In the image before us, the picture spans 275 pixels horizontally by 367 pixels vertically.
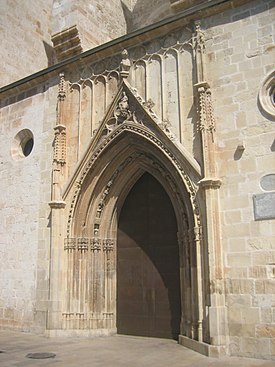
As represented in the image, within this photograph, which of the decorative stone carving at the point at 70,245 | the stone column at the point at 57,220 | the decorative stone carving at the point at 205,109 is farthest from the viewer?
the decorative stone carving at the point at 70,245

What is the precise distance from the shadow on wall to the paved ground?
29.9ft

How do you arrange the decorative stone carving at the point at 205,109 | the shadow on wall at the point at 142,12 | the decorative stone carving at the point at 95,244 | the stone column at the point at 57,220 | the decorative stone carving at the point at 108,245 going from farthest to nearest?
the shadow on wall at the point at 142,12
the decorative stone carving at the point at 108,245
the decorative stone carving at the point at 95,244
the stone column at the point at 57,220
the decorative stone carving at the point at 205,109

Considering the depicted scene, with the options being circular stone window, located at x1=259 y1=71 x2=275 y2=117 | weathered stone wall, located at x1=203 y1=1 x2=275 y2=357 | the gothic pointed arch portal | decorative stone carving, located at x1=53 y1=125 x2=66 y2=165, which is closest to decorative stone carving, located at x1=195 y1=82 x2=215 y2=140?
weathered stone wall, located at x1=203 y1=1 x2=275 y2=357

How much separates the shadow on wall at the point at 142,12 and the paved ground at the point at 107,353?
9.11 meters

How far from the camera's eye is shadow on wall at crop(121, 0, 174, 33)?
13.0m

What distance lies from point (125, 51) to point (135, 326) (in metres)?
5.33

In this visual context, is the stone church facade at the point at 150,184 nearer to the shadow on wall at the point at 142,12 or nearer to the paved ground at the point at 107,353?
the paved ground at the point at 107,353

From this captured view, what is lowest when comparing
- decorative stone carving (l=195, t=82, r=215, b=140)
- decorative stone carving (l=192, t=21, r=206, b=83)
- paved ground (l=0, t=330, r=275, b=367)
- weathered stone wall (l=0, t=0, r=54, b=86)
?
Answer: paved ground (l=0, t=330, r=275, b=367)

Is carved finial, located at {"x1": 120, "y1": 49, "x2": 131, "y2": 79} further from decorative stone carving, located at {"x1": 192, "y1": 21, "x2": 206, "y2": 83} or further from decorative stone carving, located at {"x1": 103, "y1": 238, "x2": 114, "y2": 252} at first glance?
decorative stone carving, located at {"x1": 103, "y1": 238, "x2": 114, "y2": 252}

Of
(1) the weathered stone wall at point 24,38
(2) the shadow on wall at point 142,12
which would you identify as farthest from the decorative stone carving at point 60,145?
(2) the shadow on wall at point 142,12

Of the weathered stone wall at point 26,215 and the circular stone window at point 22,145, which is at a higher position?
the circular stone window at point 22,145

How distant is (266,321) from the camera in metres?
6.46

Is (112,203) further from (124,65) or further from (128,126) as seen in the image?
(124,65)

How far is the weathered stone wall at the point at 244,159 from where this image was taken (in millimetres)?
6566
